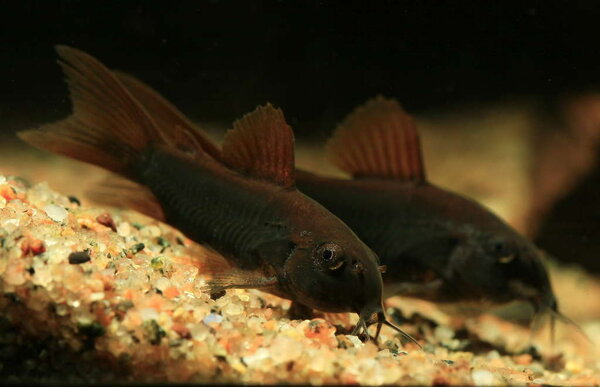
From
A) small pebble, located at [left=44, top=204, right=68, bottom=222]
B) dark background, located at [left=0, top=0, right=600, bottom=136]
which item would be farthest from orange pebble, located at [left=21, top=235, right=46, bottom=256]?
dark background, located at [left=0, top=0, right=600, bottom=136]

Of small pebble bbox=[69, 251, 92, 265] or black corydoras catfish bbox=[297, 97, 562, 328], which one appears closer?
small pebble bbox=[69, 251, 92, 265]

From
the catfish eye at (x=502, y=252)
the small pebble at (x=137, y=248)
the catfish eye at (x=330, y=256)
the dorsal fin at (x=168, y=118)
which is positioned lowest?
the small pebble at (x=137, y=248)

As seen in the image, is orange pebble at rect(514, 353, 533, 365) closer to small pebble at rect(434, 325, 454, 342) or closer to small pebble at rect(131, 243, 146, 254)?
small pebble at rect(434, 325, 454, 342)

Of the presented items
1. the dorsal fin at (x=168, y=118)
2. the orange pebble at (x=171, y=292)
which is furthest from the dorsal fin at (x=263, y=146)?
the orange pebble at (x=171, y=292)

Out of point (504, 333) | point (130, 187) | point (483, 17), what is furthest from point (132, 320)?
point (483, 17)

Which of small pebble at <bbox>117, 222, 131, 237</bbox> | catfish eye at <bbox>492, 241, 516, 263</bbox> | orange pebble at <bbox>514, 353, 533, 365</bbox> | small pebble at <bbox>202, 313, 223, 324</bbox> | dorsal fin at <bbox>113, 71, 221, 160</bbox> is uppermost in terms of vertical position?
catfish eye at <bbox>492, 241, 516, 263</bbox>

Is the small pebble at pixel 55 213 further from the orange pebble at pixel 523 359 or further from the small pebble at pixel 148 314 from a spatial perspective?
the orange pebble at pixel 523 359

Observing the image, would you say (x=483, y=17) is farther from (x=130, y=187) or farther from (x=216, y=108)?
(x=130, y=187)
